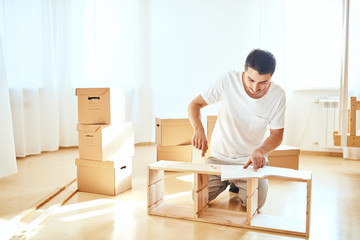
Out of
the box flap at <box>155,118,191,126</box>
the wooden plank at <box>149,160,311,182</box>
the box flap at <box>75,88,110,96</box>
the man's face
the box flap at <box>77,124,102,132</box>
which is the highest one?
the man's face

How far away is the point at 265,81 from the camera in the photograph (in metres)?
1.76

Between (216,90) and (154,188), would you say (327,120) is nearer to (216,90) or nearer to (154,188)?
(216,90)

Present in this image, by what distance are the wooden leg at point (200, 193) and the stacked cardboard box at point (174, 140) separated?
106 cm

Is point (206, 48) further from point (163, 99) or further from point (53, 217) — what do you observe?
point (53, 217)

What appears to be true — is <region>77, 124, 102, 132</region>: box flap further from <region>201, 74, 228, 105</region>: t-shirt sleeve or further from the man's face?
the man's face

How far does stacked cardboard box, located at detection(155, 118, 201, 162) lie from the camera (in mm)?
2988

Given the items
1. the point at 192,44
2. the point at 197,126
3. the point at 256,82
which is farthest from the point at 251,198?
the point at 192,44

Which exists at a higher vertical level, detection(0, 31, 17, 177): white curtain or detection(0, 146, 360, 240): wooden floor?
detection(0, 31, 17, 177): white curtain

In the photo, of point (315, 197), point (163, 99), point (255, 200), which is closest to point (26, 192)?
point (255, 200)

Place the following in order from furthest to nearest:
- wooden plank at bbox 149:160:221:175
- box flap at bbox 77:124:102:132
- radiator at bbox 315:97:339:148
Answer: radiator at bbox 315:97:339:148 < box flap at bbox 77:124:102:132 < wooden plank at bbox 149:160:221:175

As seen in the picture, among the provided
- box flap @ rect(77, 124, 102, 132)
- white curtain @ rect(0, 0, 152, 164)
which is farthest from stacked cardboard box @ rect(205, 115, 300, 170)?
white curtain @ rect(0, 0, 152, 164)

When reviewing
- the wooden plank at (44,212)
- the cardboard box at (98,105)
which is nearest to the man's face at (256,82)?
the cardboard box at (98,105)

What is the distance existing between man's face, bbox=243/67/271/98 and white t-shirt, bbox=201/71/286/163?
29mm

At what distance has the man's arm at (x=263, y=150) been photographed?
1.70m
